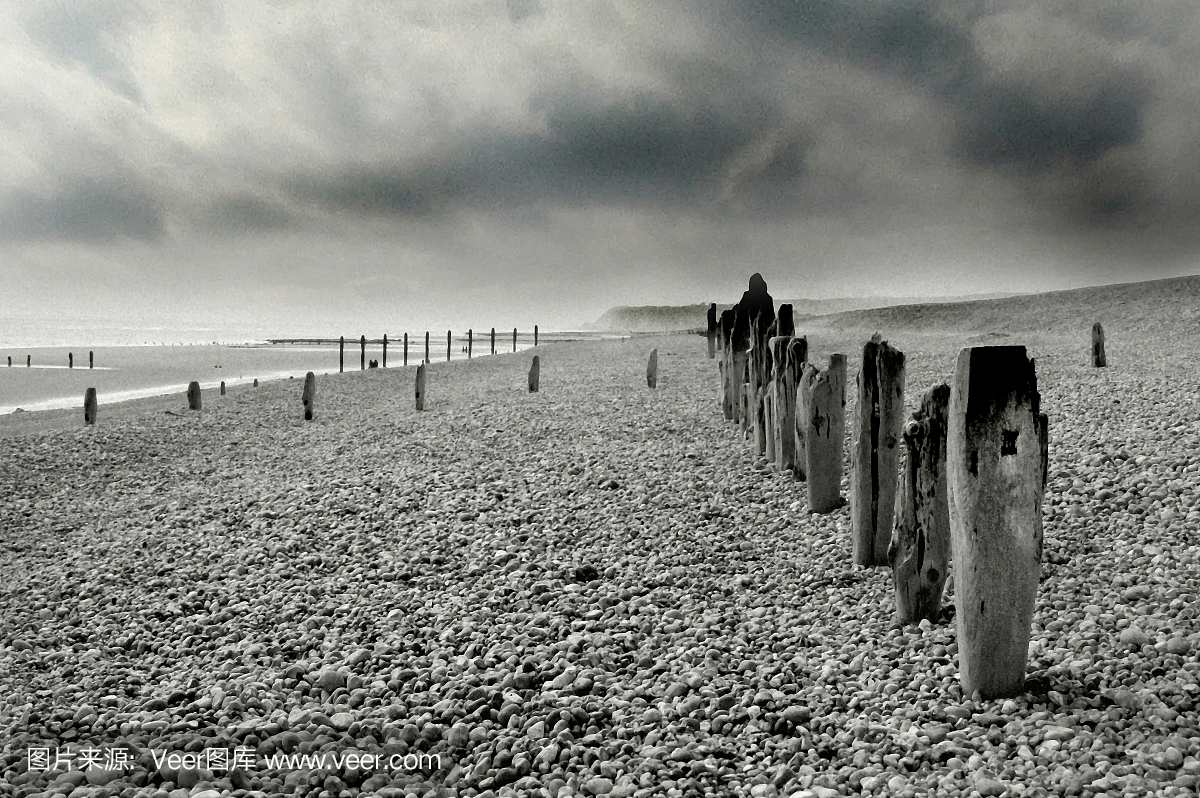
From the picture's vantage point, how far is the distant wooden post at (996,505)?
3.97 metres

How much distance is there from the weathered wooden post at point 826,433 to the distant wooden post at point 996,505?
3.31m

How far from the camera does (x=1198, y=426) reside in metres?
8.46

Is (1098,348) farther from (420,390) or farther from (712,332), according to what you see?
(420,390)

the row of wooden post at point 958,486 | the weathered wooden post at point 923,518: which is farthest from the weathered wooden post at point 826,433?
the weathered wooden post at point 923,518

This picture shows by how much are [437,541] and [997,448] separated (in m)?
5.51

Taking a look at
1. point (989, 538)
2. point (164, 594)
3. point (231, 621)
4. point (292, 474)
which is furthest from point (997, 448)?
point (292, 474)

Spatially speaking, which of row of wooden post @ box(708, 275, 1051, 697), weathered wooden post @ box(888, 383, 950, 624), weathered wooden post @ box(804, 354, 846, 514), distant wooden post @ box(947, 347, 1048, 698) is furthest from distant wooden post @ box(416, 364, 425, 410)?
distant wooden post @ box(947, 347, 1048, 698)

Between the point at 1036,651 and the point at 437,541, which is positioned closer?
the point at 1036,651

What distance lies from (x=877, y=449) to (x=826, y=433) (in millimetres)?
1357

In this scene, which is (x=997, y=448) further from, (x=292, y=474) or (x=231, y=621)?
(x=292, y=474)

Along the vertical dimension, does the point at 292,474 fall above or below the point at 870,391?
below

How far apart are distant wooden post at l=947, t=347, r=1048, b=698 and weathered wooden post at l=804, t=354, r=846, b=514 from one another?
3311 millimetres

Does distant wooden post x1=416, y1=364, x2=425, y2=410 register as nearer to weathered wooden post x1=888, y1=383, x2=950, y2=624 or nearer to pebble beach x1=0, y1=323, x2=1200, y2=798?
pebble beach x1=0, y1=323, x2=1200, y2=798

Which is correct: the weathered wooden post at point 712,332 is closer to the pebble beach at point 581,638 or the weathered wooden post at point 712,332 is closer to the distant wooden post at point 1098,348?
the distant wooden post at point 1098,348
